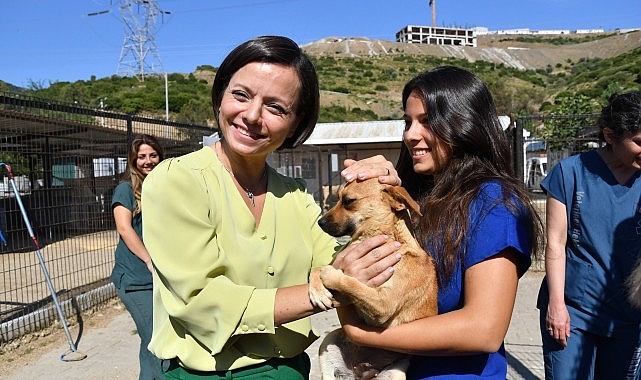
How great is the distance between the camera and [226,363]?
1.78 metres

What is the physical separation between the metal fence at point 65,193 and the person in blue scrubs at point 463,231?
255 inches

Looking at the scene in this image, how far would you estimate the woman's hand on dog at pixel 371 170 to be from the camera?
2.47 m

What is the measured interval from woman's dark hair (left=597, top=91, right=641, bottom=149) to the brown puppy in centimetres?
172

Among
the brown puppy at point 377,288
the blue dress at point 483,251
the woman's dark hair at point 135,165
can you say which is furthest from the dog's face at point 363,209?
the woman's dark hair at point 135,165

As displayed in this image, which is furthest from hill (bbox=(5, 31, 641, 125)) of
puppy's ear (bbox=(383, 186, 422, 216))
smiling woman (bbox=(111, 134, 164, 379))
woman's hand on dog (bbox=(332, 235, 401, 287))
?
woman's hand on dog (bbox=(332, 235, 401, 287))

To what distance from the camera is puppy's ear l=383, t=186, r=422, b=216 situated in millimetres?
2221

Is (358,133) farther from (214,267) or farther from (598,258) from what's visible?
(214,267)

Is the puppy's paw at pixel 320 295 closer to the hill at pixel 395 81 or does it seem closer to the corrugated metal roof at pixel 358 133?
the corrugated metal roof at pixel 358 133

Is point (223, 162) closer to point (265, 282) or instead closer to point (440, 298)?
point (265, 282)

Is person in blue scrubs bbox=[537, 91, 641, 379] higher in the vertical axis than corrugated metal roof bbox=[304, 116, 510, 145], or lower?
lower

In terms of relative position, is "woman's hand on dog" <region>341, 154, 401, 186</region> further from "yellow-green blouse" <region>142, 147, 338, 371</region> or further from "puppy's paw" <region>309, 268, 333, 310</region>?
"puppy's paw" <region>309, 268, 333, 310</region>

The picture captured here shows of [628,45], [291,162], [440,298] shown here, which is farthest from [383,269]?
[628,45]

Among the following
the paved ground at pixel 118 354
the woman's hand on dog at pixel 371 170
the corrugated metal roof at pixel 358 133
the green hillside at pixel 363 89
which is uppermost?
the green hillside at pixel 363 89

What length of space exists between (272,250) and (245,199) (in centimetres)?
23
